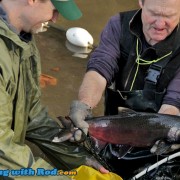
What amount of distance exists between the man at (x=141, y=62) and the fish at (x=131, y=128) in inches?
9.0

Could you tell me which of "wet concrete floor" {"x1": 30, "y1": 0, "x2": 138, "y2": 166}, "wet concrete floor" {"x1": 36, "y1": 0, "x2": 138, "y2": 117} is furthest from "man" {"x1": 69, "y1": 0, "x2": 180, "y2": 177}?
"wet concrete floor" {"x1": 36, "y1": 0, "x2": 138, "y2": 117}

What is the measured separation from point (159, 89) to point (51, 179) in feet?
4.98

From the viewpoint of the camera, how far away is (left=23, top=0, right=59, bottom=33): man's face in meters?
2.95

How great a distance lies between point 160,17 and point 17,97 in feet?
4.51

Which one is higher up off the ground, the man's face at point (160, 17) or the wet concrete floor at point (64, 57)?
the man's face at point (160, 17)

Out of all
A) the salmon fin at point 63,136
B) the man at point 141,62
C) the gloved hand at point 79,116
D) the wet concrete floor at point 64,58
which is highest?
the man at point 141,62

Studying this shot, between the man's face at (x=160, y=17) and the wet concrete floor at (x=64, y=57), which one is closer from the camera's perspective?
the man's face at (x=160, y=17)

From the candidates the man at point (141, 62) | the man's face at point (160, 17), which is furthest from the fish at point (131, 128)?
the man's face at point (160, 17)

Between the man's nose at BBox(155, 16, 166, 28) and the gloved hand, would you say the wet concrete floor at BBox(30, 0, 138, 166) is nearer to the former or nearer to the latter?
the gloved hand

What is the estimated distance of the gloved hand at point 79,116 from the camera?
3.49 metres

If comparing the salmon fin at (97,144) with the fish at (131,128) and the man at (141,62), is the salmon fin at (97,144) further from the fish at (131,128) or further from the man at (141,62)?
the man at (141,62)

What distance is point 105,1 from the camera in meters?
9.50

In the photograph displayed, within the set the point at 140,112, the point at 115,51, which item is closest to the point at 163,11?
the point at 115,51

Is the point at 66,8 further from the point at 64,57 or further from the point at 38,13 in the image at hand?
the point at 64,57
